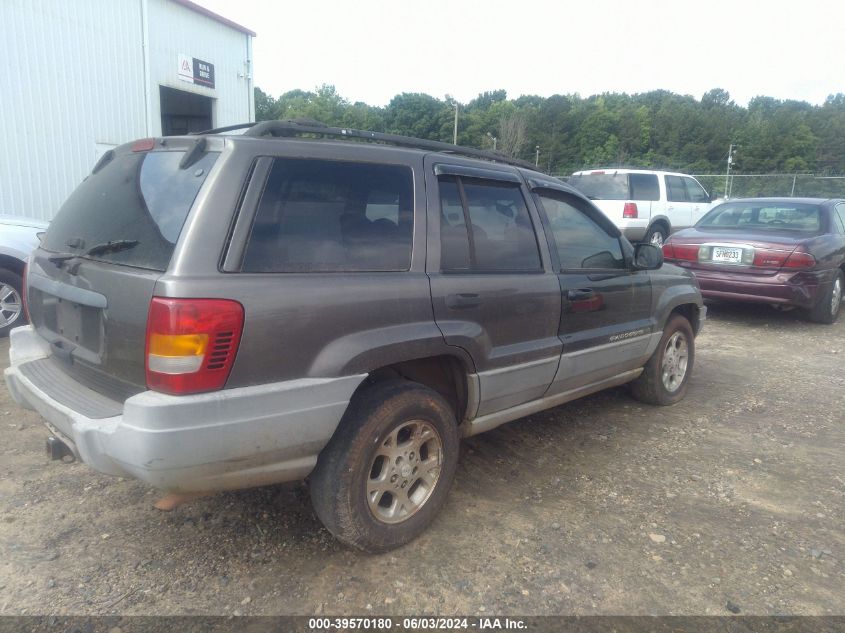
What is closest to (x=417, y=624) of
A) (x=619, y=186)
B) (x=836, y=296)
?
(x=836, y=296)

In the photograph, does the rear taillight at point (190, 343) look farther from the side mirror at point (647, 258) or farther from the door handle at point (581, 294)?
the side mirror at point (647, 258)

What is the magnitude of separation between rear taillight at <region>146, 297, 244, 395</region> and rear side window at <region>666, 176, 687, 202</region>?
12.8 m

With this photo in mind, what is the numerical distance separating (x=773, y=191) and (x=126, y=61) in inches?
1016

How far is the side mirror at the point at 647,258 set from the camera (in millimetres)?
4211

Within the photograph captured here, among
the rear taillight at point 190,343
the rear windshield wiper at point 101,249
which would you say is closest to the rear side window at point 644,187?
the rear windshield wiper at point 101,249

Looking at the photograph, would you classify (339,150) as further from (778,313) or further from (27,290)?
Result: (778,313)

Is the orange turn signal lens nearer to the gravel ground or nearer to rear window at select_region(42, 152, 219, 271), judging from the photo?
rear window at select_region(42, 152, 219, 271)

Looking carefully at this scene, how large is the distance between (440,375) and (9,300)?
15.8 feet

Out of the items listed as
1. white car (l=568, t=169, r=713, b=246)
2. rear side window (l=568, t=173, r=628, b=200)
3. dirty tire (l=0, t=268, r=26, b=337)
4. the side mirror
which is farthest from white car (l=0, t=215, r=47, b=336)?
white car (l=568, t=169, r=713, b=246)

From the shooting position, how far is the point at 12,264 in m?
5.83

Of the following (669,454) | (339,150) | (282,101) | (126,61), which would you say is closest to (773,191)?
(126,61)

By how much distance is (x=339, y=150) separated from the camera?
8.88 ft

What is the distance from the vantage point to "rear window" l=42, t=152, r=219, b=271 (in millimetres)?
2365

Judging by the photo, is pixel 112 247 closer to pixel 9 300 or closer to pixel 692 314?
pixel 9 300
